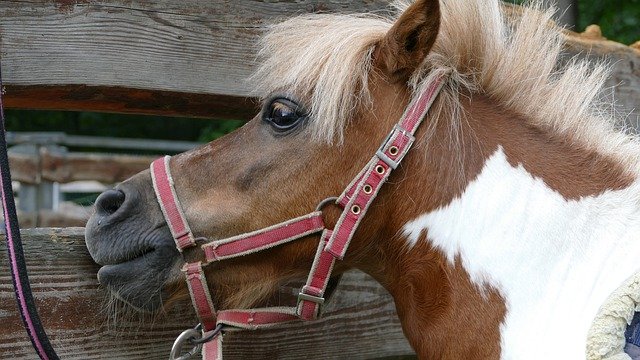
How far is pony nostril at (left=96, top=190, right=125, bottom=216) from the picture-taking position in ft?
7.04

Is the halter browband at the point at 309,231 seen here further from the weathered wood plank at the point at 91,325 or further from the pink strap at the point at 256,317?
the weathered wood plank at the point at 91,325

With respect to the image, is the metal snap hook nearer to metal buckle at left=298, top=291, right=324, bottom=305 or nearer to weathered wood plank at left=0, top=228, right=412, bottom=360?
weathered wood plank at left=0, top=228, right=412, bottom=360

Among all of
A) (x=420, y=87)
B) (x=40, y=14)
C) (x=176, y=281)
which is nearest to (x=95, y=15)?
(x=40, y=14)

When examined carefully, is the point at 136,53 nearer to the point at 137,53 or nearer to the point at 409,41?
the point at 137,53

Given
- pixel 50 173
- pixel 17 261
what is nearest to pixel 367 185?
pixel 17 261

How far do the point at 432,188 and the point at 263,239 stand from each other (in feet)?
1.53

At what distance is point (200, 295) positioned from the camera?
7.19ft

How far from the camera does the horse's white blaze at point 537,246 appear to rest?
194 centimetres

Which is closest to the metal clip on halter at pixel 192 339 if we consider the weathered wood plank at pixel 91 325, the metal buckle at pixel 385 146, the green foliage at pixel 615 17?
the weathered wood plank at pixel 91 325

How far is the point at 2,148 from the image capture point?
6.23ft

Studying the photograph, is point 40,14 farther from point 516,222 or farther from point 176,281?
point 516,222

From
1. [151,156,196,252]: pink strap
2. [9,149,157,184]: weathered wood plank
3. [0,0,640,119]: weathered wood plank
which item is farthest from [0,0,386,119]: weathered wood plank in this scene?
[9,149,157,184]: weathered wood plank

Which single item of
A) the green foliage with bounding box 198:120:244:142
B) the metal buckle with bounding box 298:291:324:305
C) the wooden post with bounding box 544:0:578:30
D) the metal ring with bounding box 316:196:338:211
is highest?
the wooden post with bounding box 544:0:578:30

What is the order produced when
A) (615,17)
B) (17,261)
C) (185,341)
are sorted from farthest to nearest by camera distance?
(615,17) < (185,341) < (17,261)
